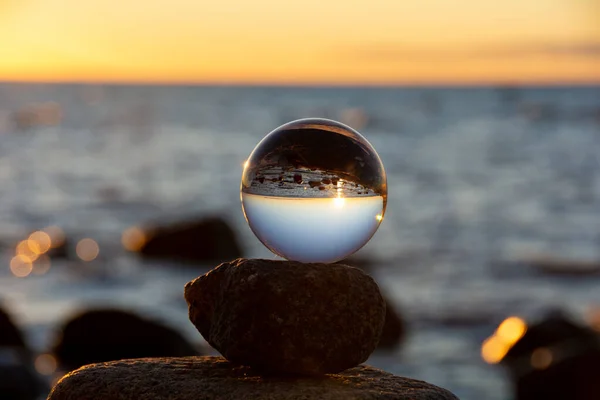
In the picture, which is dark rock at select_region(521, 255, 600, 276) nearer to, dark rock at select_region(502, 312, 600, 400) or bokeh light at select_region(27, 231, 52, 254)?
dark rock at select_region(502, 312, 600, 400)

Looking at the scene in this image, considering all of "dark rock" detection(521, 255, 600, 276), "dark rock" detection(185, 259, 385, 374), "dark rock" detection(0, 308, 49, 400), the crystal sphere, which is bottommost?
"dark rock" detection(0, 308, 49, 400)

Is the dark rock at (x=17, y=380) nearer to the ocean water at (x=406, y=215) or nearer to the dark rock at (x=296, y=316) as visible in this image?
the ocean water at (x=406, y=215)

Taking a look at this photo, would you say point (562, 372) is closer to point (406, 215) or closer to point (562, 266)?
point (562, 266)

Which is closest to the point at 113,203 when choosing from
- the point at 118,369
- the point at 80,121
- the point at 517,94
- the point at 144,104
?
the point at 118,369

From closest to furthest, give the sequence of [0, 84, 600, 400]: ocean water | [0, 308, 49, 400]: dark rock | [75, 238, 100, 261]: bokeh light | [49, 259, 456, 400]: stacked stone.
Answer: [49, 259, 456, 400]: stacked stone, [0, 308, 49, 400]: dark rock, [0, 84, 600, 400]: ocean water, [75, 238, 100, 261]: bokeh light

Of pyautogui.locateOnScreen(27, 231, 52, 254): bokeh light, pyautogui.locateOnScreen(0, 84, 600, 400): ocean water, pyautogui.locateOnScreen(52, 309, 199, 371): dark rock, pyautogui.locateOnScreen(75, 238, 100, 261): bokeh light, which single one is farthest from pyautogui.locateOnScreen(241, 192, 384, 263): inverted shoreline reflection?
pyautogui.locateOnScreen(27, 231, 52, 254): bokeh light

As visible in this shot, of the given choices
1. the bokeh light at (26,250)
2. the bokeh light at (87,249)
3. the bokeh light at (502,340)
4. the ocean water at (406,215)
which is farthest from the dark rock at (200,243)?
the bokeh light at (502,340)

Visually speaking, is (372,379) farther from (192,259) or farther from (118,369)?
(192,259)

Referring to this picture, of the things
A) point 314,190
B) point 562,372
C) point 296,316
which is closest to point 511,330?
point 562,372
